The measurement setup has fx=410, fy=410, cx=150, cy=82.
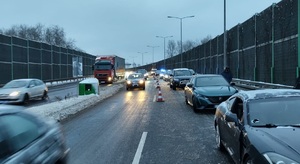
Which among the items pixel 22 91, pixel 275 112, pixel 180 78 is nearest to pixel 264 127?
pixel 275 112

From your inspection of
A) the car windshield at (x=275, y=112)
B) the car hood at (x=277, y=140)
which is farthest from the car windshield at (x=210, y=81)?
the car hood at (x=277, y=140)

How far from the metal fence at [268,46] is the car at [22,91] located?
1420 cm

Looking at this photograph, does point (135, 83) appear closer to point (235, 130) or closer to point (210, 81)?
point (210, 81)

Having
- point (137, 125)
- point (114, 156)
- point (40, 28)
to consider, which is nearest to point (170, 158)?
point (114, 156)

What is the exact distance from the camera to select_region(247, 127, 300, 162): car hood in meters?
4.79

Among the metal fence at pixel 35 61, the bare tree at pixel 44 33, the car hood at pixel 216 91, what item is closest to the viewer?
the car hood at pixel 216 91

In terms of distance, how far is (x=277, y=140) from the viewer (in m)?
5.18

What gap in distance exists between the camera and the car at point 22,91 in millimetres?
22578

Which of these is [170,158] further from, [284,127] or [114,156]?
[284,127]

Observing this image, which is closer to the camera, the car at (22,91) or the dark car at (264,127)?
the dark car at (264,127)

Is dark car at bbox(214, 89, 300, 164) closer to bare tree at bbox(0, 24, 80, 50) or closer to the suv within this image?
the suv

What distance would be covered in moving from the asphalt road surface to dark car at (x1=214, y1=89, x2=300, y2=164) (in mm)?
1050

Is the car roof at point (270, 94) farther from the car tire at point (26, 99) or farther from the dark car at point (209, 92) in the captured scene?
the car tire at point (26, 99)

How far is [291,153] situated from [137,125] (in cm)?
832
